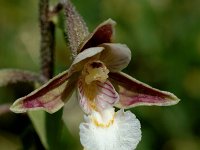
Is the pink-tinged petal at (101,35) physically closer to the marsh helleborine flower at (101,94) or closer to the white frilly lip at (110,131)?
the marsh helleborine flower at (101,94)

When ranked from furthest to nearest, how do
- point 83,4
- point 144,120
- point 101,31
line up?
1. point 144,120
2. point 83,4
3. point 101,31

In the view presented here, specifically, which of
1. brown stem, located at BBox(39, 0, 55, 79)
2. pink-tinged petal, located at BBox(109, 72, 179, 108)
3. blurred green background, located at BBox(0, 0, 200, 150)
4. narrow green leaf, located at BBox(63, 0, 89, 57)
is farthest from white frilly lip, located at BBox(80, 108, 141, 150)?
blurred green background, located at BBox(0, 0, 200, 150)

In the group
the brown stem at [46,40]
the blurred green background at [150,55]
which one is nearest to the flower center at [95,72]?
the brown stem at [46,40]

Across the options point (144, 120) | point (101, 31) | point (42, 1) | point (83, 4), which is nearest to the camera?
point (101, 31)

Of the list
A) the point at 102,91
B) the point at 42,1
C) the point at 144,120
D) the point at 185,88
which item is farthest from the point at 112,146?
the point at 185,88

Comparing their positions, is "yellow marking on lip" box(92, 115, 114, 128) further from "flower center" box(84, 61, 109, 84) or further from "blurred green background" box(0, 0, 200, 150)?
"blurred green background" box(0, 0, 200, 150)

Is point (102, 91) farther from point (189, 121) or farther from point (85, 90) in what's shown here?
point (189, 121)
